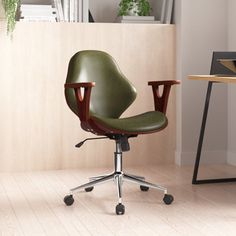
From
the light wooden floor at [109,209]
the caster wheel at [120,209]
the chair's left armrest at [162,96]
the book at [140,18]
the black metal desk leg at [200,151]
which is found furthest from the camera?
the book at [140,18]

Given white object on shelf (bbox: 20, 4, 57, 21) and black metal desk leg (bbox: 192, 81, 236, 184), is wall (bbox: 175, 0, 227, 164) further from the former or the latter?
white object on shelf (bbox: 20, 4, 57, 21)

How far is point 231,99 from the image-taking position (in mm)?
4938

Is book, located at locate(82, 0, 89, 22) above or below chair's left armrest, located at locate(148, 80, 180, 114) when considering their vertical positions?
above

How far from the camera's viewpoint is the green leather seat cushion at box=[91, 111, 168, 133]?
342 centimetres

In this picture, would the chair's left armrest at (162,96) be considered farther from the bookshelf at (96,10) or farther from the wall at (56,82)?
the bookshelf at (96,10)

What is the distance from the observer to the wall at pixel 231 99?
4855mm

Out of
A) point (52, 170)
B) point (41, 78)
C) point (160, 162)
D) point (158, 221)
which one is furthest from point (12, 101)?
point (158, 221)

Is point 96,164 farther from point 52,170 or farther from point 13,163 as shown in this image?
point 13,163

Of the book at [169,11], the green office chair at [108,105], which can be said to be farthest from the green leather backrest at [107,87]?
the book at [169,11]

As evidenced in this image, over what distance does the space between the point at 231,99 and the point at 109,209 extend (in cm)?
196

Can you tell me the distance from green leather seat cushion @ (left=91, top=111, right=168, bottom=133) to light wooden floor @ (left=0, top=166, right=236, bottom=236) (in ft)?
1.54

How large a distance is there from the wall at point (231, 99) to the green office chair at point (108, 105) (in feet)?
4.05

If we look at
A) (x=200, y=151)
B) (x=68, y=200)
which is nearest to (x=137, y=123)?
(x=68, y=200)

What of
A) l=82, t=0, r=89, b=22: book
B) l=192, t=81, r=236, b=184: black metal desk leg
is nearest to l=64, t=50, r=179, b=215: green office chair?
l=192, t=81, r=236, b=184: black metal desk leg
